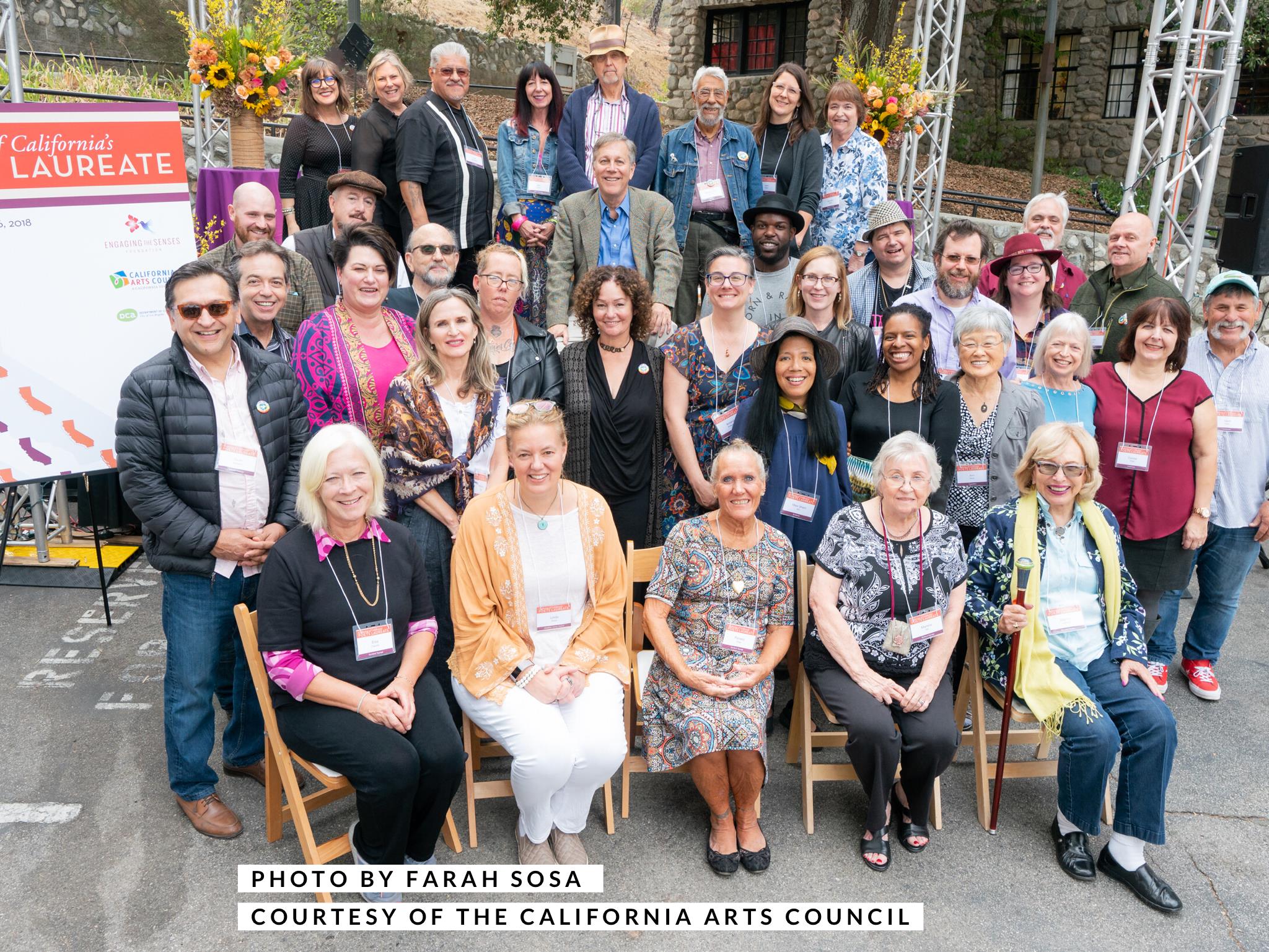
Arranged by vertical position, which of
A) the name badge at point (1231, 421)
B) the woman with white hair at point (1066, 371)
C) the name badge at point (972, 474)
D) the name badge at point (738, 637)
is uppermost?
the woman with white hair at point (1066, 371)

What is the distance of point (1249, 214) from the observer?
5977mm

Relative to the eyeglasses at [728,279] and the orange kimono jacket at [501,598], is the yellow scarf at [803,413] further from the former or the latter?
the orange kimono jacket at [501,598]

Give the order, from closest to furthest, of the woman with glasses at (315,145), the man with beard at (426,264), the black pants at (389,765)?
the black pants at (389,765) < the man with beard at (426,264) < the woman with glasses at (315,145)

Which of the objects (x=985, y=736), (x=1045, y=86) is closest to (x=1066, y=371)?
(x=985, y=736)

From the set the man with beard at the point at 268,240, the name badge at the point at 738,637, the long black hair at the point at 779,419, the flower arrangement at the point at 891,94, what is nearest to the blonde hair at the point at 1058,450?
the long black hair at the point at 779,419

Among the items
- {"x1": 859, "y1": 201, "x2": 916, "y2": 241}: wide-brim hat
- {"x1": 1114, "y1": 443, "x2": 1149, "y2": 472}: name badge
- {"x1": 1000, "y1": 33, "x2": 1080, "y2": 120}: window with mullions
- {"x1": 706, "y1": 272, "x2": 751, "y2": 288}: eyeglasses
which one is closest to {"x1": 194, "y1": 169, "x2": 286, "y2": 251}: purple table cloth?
{"x1": 706, "y1": 272, "x2": 751, "y2": 288}: eyeglasses

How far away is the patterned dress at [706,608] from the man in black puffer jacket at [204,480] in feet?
4.63

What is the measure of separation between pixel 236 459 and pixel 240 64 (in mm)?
4537

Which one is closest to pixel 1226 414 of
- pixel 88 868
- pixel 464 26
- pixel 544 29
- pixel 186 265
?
pixel 186 265

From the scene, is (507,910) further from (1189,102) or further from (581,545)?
(1189,102)

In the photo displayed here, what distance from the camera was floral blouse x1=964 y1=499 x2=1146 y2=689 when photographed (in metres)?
3.47

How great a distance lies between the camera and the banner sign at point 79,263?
3.83m

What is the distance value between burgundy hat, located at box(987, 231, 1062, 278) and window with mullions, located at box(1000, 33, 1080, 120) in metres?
13.7

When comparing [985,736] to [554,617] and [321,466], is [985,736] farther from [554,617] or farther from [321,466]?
[321,466]
